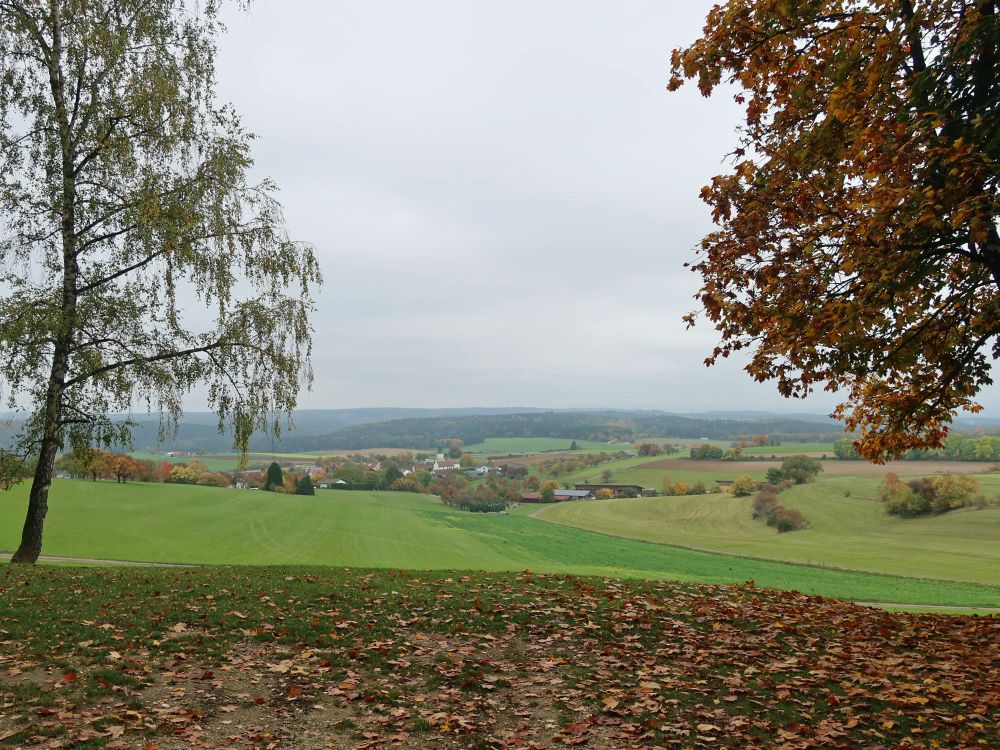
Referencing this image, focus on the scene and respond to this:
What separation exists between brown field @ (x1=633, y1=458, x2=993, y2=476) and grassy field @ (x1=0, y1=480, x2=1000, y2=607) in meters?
17.0

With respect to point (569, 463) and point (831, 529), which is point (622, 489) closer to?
point (569, 463)

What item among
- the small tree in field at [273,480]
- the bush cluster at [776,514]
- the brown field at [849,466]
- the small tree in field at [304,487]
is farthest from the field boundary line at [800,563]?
the small tree in field at [273,480]

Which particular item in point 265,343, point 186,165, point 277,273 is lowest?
point 265,343

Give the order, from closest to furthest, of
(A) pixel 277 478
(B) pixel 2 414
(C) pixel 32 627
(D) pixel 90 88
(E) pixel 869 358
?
(E) pixel 869 358, (C) pixel 32 627, (B) pixel 2 414, (D) pixel 90 88, (A) pixel 277 478

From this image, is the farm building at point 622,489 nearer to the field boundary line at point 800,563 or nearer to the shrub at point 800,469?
the shrub at point 800,469

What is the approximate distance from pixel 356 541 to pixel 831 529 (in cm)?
4216

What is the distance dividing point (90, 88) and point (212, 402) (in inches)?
323

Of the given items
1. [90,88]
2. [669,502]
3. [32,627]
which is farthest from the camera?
[669,502]

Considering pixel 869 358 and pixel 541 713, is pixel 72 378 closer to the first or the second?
pixel 541 713

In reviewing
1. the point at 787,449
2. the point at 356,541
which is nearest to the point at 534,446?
the point at 787,449

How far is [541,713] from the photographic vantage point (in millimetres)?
7332

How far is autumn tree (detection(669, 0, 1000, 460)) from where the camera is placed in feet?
25.2

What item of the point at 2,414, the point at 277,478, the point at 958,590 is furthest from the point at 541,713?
the point at 277,478

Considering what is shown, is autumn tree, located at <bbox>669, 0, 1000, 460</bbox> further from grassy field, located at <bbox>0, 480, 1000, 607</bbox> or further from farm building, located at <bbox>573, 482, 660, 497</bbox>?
farm building, located at <bbox>573, 482, 660, 497</bbox>
